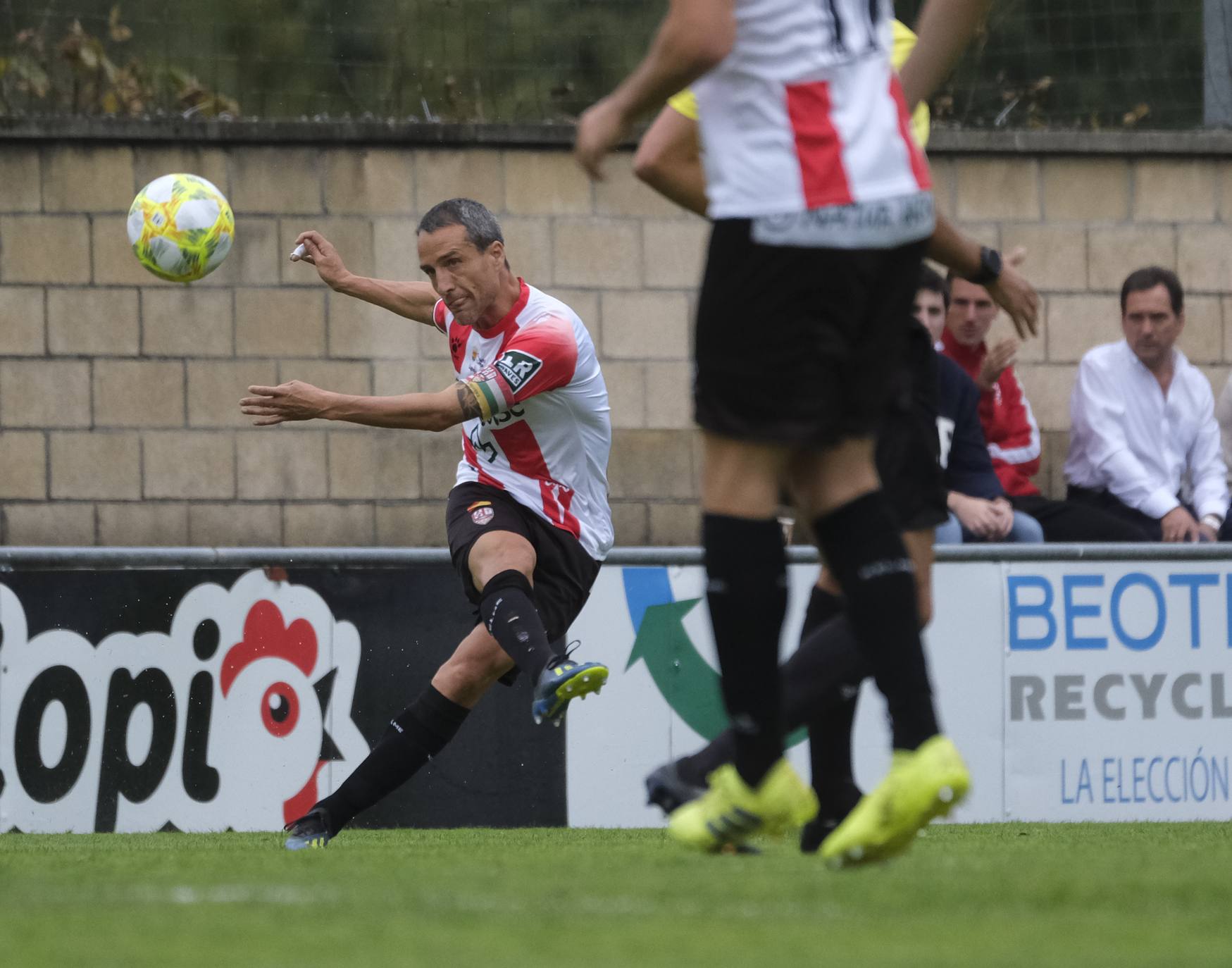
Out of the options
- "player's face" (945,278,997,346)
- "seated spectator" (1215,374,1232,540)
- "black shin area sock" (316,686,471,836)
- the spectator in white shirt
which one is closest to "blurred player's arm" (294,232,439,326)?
"black shin area sock" (316,686,471,836)

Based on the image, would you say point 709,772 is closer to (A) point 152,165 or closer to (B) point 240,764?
(B) point 240,764

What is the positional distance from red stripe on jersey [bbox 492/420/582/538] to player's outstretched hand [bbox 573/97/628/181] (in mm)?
2410

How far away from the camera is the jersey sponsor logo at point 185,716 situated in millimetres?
6855

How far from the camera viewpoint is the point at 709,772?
12.8 ft

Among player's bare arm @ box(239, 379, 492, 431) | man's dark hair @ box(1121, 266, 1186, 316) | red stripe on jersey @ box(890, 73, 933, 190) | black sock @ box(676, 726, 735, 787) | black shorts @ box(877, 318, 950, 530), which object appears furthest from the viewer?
man's dark hair @ box(1121, 266, 1186, 316)

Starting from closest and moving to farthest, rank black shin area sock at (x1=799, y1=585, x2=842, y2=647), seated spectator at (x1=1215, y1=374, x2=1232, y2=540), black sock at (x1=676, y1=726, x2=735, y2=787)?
black sock at (x1=676, y1=726, x2=735, y2=787) → black shin area sock at (x1=799, y1=585, x2=842, y2=647) → seated spectator at (x1=1215, y1=374, x2=1232, y2=540)

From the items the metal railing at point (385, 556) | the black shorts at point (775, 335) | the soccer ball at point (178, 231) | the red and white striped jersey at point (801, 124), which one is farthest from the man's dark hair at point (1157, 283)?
the black shorts at point (775, 335)

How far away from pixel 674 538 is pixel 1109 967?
→ 7.02 meters

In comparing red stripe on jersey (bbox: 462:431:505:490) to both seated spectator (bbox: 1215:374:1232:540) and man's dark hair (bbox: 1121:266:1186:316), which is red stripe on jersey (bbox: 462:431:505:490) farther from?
seated spectator (bbox: 1215:374:1232:540)

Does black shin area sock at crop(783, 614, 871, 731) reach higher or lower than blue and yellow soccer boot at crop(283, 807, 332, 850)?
higher

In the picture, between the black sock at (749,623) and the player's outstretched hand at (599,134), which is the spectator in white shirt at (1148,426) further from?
the player's outstretched hand at (599,134)

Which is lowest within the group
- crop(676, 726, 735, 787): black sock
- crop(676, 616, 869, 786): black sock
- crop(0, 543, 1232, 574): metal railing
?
crop(676, 726, 735, 787): black sock

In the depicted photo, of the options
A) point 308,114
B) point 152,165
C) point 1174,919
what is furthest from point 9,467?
point 1174,919

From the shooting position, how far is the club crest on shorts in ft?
18.1
